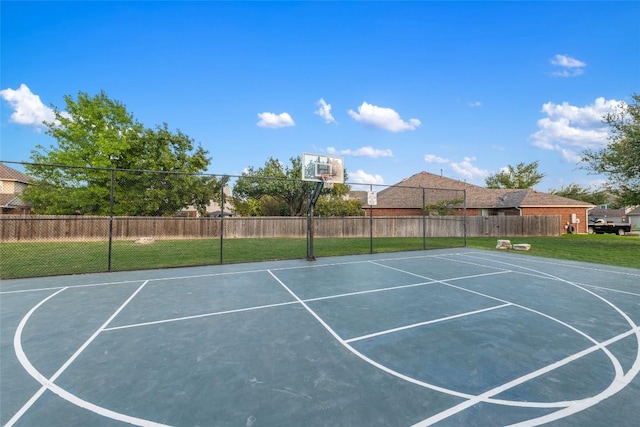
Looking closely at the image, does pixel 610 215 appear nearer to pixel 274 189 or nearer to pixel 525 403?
pixel 274 189

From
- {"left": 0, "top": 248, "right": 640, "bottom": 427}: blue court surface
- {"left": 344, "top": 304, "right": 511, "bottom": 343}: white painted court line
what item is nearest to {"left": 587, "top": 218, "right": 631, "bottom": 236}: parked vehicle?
{"left": 0, "top": 248, "right": 640, "bottom": 427}: blue court surface

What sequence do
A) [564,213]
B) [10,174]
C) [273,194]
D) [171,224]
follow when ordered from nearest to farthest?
[171,224] → [10,174] → [273,194] → [564,213]

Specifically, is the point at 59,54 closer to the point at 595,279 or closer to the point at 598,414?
the point at 598,414

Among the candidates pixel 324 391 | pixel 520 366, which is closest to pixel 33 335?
pixel 324 391

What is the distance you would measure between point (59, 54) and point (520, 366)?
60.1 feet

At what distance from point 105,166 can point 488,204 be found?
29.5 meters

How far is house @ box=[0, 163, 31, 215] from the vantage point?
16.9 m

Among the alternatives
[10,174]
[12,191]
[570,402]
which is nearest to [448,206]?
[570,402]

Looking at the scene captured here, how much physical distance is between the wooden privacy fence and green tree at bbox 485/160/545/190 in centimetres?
1761

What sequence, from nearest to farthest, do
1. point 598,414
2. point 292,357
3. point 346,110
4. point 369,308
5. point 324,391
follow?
point 598,414, point 324,391, point 292,357, point 369,308, point 346,110

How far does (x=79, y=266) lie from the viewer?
8273 millimetres

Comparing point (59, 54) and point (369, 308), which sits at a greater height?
point (59, 54)

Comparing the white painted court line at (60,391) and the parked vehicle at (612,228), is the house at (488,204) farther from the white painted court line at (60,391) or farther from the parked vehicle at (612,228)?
the white painted court line at (60,391)

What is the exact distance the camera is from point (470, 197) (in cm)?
2500
